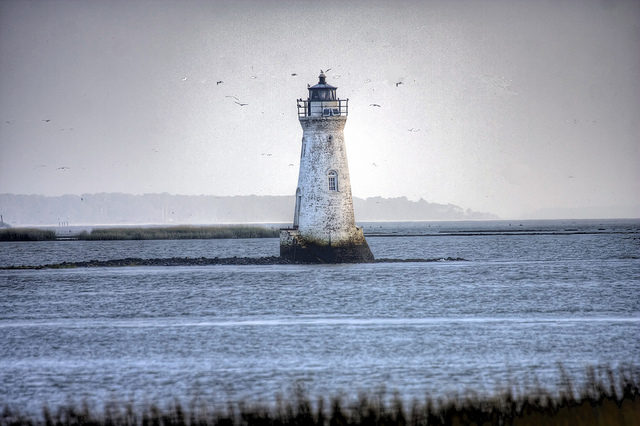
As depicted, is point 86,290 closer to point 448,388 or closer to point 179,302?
point 179,302

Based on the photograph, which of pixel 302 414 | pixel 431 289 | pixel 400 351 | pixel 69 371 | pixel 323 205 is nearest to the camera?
pixel 302 414

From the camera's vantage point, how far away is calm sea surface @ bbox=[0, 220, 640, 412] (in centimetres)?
2086

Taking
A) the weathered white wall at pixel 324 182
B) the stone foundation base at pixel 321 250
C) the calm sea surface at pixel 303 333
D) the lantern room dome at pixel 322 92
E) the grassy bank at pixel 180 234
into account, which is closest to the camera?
the calm sea surface at pixel 303 333

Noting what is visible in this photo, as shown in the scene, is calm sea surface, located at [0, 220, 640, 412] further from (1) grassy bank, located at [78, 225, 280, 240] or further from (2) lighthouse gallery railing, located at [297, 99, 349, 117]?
(1) grassy bank, located at [78, 225, 280, 240]

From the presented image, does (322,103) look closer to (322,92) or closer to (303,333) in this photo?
(322,92)

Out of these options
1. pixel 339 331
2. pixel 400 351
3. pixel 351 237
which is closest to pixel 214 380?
A: pixel 400 351

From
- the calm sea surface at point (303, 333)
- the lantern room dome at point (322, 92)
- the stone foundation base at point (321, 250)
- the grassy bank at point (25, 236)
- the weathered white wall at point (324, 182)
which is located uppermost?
the lantern room dome at point (322, 92)

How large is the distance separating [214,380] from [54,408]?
3.96m

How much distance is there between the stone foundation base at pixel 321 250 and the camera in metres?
49.5

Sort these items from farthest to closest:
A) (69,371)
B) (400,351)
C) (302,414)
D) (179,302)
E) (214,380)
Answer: (179,302) → (400,351) → (69,371) → (214,380) → (302,414)

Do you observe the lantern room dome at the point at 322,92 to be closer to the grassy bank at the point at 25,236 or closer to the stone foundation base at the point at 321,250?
the stone foundation base at the point at 321,250

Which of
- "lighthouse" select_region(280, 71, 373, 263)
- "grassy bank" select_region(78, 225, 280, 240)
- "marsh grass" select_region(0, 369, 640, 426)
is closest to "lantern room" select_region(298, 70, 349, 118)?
"lighthouse" select_region(280, 71, 373, 263)

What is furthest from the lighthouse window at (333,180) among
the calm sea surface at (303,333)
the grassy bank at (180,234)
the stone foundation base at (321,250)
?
the grassy bank at (180,234)

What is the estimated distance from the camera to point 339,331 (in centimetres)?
2972
